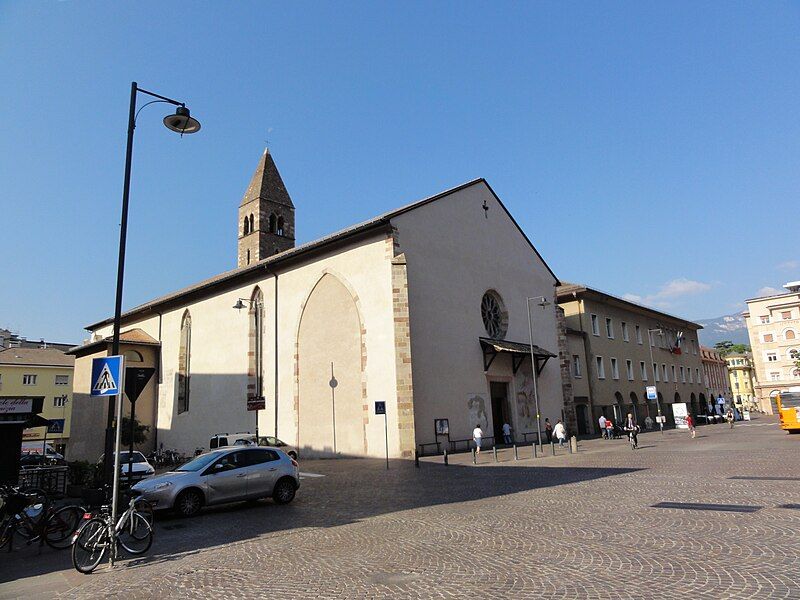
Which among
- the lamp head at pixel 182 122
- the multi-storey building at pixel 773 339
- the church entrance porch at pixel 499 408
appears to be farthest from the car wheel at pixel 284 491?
the multi-storey building at pixel 773 339

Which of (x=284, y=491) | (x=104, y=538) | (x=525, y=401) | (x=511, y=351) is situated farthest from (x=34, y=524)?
(x=525, y=401)

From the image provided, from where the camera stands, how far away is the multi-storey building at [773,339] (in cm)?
8375

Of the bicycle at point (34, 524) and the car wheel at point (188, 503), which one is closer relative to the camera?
the bicycle at point (34, 524)

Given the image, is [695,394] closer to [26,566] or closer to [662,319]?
[662,319]

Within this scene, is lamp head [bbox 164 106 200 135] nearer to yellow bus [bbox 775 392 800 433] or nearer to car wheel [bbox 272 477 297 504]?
car wheel [bbox 272 477 297 504]

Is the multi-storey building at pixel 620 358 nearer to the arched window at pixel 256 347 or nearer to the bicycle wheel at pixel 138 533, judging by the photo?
the arched window at pixel 256 347

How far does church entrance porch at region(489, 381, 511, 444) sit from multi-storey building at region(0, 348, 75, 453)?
1841 inches

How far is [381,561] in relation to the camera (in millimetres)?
7590

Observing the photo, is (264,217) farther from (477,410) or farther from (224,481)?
(224,481)

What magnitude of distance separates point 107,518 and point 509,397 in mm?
26427

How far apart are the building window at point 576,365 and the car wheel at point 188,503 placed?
33921 mm

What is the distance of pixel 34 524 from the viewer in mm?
9836

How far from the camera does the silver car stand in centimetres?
1266

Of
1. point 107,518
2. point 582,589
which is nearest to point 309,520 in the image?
point 107,518
